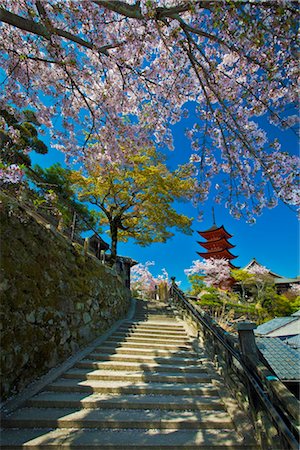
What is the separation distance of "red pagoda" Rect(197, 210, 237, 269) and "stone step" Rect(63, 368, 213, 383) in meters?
23.5

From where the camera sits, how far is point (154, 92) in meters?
4.82

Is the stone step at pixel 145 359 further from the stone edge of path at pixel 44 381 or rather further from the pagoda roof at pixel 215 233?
the pagoda roof at pixel 215 233

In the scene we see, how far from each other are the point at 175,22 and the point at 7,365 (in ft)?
17.2

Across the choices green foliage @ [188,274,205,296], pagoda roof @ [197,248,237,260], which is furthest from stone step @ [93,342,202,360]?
pagoda roof @ [197,248,237,260]

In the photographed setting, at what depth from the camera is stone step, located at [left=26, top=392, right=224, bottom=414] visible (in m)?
3.51

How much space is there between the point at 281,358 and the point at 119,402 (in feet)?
22.1

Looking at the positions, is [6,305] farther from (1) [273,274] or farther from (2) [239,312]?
(1) [273,274]

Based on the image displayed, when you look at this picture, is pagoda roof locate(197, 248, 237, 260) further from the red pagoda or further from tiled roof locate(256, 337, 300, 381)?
tiled roof locate(256, 337, 300, 381)

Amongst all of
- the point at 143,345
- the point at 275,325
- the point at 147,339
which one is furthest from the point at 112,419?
the point at 275,325

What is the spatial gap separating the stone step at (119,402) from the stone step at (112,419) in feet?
0.27

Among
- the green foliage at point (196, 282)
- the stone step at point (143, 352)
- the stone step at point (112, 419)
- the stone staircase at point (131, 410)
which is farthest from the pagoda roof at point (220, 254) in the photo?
the stone step at point (112, 419)

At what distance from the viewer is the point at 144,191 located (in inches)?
497

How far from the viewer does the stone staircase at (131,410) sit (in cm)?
281

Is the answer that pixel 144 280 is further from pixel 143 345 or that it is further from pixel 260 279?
pixel 143 345
